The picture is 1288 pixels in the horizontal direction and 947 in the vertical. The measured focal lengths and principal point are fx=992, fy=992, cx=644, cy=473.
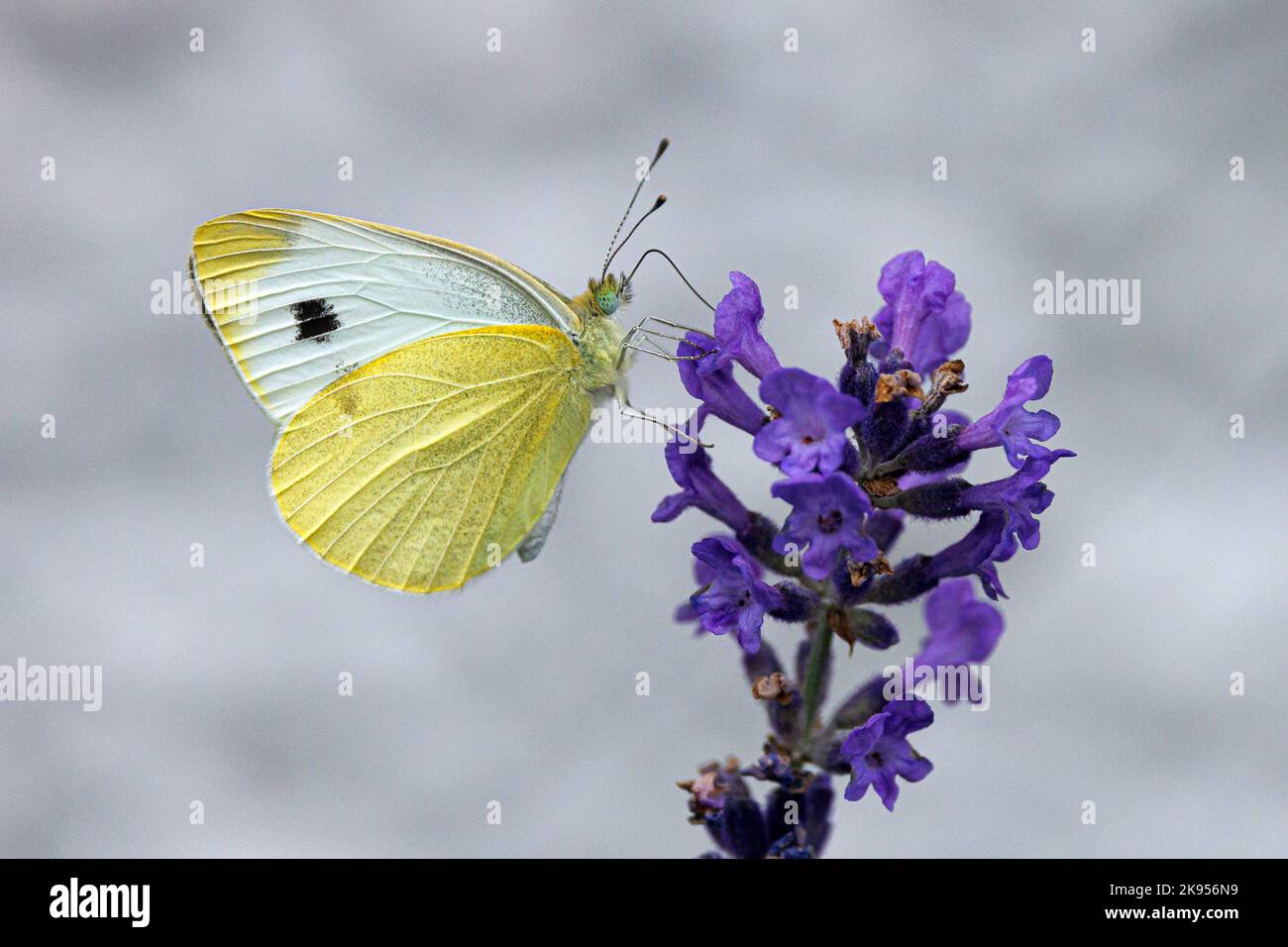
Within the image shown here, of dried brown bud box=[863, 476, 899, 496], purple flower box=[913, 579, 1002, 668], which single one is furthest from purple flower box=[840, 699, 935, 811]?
dried brown bud box=[863, 476, 899, 496]

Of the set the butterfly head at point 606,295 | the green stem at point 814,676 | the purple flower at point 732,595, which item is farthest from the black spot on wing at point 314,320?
the green stem at point 814,676

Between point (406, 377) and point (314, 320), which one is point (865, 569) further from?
point (314, 320)

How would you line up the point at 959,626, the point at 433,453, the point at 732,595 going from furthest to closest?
the point at 433,453 → the point at 732,595 → the point at 959,626

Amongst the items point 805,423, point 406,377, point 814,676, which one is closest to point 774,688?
point 814,676

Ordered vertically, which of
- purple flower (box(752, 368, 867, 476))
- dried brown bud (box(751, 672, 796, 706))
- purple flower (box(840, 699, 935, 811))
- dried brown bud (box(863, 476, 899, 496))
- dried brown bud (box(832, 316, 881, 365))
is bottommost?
purple flower (box(840, 699, 935, 811))

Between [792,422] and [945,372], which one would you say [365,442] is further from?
[945,372]

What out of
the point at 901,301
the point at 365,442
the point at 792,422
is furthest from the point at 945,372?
the point at 365,442

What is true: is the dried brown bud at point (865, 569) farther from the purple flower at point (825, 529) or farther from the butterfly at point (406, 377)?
the butterfly at point (406, 377)

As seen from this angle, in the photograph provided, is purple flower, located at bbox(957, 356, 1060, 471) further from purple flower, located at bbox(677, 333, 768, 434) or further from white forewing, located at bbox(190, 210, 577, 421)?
white forewing, located at bbox(190, 210, 577, 421)
